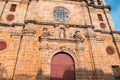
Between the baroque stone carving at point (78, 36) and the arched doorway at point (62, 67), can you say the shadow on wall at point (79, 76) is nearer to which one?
the arched doorway at point (62, 67)

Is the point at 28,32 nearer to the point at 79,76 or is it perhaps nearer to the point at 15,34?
the point at 15,34

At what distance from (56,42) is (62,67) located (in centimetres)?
257

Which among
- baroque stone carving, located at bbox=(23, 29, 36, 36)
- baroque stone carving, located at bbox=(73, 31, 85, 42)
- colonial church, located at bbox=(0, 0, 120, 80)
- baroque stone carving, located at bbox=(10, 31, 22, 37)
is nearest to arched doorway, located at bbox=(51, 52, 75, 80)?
colonial church, located at bbox=(0, 0, 120, 80)

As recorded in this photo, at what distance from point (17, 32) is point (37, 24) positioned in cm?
234

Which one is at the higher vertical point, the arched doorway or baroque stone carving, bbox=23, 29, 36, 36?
baroque stone carving, bbox=23, 29, 36, 36

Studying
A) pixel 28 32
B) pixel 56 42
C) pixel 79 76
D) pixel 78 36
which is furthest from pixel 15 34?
pixel 79 76

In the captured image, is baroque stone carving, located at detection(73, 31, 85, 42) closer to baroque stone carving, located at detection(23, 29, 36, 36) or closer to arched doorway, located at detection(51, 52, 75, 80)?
arched doorway, located at detection(51, 52, 75, 80)

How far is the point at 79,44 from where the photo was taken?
15523 mm

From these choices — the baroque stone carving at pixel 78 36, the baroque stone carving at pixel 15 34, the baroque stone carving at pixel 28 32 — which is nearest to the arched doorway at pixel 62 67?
the baroque stone carving at pixel 78 36

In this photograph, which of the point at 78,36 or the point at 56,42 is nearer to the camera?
the point at 56,42

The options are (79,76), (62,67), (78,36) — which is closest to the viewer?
(79,76)

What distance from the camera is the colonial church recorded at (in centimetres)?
1358

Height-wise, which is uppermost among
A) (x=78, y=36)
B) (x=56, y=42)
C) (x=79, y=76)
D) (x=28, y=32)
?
(x=28, y=32)

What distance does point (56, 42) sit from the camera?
1534 cm
